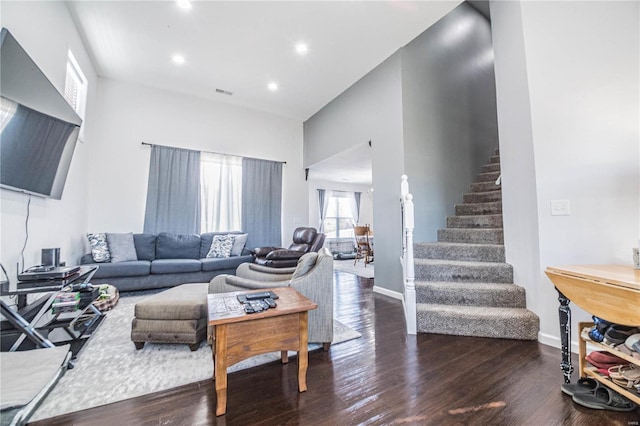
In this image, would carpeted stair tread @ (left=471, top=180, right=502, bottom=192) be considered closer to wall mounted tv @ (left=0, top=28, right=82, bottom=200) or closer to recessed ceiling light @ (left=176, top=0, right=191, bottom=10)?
recessed ceiling light @ (left=176, top=0, right=191, bottom=10)

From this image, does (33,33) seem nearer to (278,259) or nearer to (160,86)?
(160,86)

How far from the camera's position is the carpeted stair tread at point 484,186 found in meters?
3.90

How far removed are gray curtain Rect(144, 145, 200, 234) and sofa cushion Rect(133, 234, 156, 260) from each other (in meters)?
0.27

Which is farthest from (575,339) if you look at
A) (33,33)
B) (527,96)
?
(33,33)

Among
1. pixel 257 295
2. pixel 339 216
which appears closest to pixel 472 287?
pixel 257 295

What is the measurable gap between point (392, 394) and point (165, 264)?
3748 mm

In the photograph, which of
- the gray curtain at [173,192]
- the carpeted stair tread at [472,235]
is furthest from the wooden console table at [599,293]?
the gray curtain at [173,192]

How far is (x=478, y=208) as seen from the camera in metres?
3.74

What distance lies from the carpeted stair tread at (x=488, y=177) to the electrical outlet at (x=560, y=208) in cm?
202

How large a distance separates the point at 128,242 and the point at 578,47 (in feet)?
19.5

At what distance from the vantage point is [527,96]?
7.74ft

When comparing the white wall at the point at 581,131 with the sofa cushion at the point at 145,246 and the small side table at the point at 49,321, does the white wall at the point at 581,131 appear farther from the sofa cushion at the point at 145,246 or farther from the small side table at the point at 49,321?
the sofa cushion at the point at 145,246

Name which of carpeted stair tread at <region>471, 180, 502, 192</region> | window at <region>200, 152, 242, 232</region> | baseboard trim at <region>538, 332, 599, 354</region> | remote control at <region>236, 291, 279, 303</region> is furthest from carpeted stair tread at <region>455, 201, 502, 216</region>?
window at <region>200, 152, 242, 232</region>

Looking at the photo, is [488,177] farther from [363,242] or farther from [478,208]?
[363,242]
